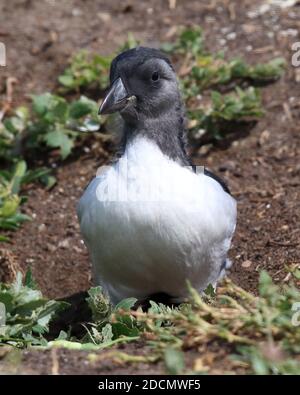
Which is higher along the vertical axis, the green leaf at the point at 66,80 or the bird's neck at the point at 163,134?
the green leaf at the point at 66,80

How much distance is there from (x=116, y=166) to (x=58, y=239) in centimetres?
179

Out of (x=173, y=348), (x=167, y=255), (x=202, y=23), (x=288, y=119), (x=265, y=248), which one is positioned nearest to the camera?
(x=173, y=348)

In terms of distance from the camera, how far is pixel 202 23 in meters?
9.25

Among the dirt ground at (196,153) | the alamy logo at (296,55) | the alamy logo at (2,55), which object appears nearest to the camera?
the dirt ground at (196,153)

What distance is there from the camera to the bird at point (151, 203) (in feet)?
18.4

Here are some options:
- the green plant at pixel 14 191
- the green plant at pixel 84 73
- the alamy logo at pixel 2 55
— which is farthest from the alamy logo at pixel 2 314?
the alamy logo at pixel 2 55

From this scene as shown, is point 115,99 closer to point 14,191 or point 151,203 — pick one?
point 151,203

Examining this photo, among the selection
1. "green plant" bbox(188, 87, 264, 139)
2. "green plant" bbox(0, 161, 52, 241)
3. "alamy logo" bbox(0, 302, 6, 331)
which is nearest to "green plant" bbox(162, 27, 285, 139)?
"green plant" bbox(188, 87, 264, 139)

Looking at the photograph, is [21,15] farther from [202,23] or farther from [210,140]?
[210,140]

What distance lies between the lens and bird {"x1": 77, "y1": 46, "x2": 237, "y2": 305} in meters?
5.61

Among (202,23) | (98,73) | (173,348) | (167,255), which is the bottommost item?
(173,348)

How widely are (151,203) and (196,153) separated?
8.08 ft

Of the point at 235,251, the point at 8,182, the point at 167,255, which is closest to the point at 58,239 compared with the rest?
the point at 8,182

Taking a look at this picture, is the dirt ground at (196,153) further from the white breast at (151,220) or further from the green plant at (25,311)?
the green plant at (25,311)
